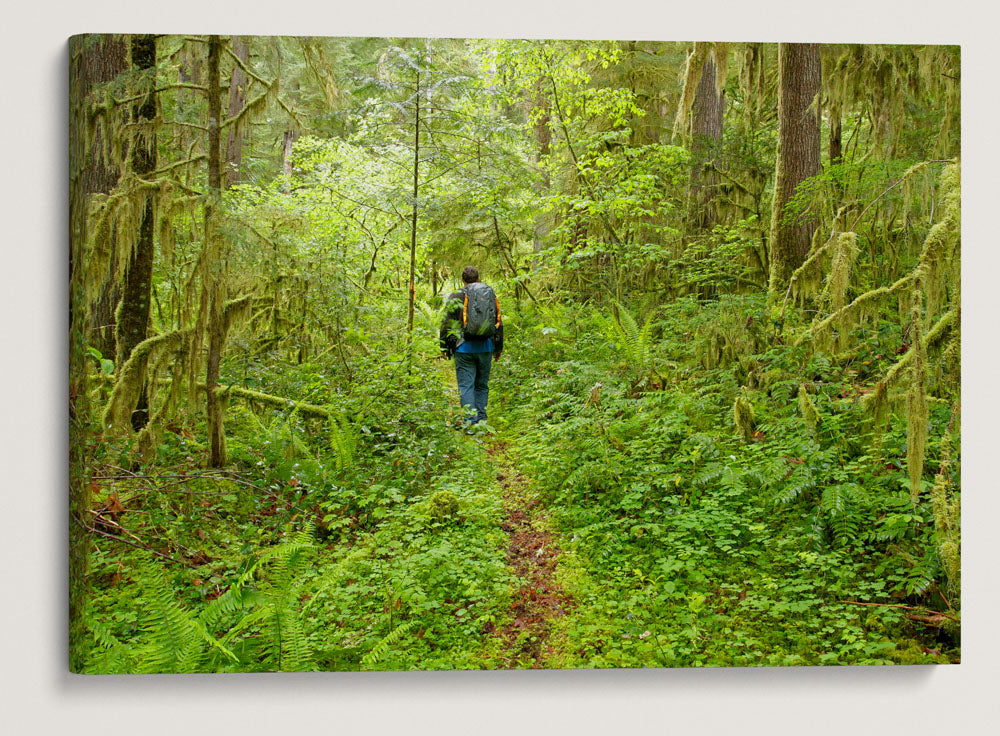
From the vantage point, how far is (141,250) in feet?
9.26

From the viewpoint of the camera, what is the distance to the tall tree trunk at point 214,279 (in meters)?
2.81

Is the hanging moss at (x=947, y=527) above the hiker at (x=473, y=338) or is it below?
below

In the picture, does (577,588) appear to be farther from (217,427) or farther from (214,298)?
(214,298)

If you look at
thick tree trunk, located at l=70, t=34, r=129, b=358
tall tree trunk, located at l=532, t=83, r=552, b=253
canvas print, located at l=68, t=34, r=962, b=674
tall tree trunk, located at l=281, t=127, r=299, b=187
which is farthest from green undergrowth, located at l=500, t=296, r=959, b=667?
thick tree trunk, located at l=70, t=34, r=129, b=358

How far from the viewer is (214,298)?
294 cm

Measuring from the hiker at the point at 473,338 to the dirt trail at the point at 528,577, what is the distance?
352 mm

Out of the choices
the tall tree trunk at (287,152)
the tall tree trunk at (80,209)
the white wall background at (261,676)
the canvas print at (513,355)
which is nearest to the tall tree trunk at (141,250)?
the canvas print at (513,355)

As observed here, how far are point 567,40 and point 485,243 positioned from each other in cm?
113

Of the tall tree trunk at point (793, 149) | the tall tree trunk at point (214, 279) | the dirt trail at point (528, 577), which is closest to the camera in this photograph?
the dirt trail at point (528, 577)

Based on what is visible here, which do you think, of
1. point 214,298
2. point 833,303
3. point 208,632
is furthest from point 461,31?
point 208,632

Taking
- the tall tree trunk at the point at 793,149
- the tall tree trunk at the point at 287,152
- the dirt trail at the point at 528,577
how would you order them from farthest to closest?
the tall tree trunk at the point at 287,152 < the tall tree trunk at the point at 793,149 < the dirt trail at the point at 528,577

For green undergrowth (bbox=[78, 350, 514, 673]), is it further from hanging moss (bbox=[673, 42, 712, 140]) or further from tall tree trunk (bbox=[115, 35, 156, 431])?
hanging moss (bbox=[673, 42, 712, 140])

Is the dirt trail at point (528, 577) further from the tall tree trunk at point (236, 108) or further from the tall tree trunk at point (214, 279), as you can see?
the tall tree trunk at point (236, 108)

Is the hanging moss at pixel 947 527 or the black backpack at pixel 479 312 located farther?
the black backpack at pixel 479 312
